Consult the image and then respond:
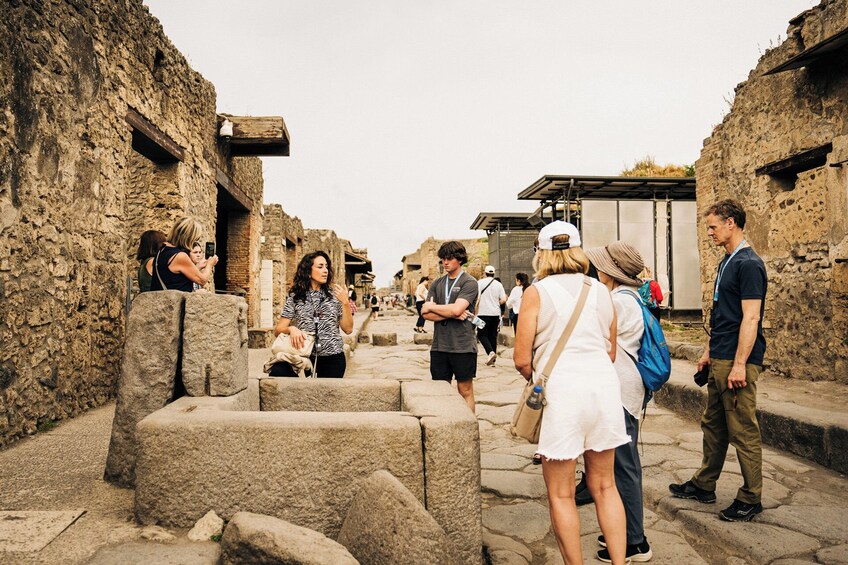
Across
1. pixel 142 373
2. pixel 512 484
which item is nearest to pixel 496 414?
pixel 512 484

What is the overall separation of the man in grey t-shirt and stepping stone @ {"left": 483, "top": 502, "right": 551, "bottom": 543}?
1061 millimetres

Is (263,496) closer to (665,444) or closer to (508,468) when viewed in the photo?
(508,468)

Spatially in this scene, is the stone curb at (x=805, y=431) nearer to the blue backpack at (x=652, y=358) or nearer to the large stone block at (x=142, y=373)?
the blue backpack at (x=652, y=358)

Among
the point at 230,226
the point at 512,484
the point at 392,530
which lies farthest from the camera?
the point at 230,226

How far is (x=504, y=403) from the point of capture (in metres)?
6.02

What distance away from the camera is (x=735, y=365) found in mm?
3014

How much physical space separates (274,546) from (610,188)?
1192 cm

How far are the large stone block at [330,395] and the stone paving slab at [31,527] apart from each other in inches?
47.8

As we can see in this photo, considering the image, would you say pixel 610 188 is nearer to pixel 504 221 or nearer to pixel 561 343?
pixel 504 221

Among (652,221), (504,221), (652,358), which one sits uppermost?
(504,221)

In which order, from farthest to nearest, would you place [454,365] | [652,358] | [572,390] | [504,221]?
[504,221] → [454,365] → [652,358] → [572,390]

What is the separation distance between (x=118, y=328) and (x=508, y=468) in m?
4.12

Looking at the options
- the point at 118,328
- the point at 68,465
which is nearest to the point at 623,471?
the point at 68,465

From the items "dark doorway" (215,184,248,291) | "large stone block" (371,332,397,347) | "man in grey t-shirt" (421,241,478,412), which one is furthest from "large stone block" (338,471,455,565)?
"large stone block" (371,332,397,347)
